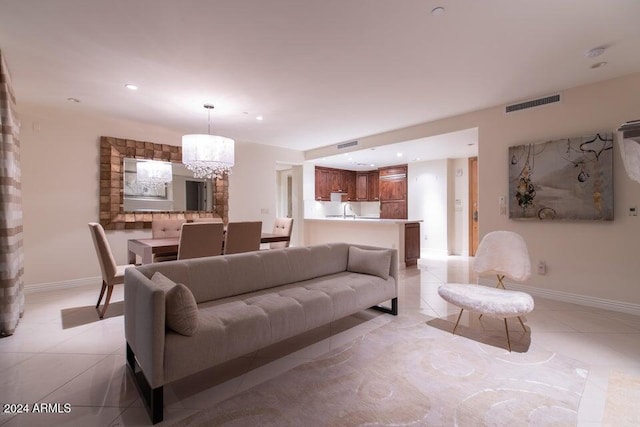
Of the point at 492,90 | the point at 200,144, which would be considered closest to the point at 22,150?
the point at 200,144

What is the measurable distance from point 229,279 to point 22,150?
153 inches

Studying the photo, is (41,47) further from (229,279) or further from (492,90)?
(492,90)

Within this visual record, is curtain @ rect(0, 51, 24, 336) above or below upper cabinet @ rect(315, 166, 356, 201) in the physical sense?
below

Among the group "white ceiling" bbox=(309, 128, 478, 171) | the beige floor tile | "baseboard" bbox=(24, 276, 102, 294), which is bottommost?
the beige floor tile

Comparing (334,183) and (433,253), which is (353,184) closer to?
(334,183)

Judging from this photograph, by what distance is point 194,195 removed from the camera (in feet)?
18.0

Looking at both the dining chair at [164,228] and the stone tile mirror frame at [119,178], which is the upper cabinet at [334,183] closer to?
the stone tile mirror frame at [119,178]

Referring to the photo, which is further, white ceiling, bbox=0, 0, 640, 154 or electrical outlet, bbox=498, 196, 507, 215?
electrical outlet, bbox=498, 196, 507, 215

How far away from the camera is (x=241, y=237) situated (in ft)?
12.1

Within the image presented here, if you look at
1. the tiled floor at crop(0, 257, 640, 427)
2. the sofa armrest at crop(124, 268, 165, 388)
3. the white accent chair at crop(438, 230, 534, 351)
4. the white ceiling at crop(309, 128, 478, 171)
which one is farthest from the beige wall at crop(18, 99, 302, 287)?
the white accent chair at crop(438, 230, 534, 351)

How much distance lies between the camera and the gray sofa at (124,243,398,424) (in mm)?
1631

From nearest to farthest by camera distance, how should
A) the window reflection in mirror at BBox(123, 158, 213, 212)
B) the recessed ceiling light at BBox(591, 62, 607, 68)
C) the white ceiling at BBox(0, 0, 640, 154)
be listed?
the white ceiling at BBox(0, 0, 640, 154)
the recessed ceiling light at BBox(591, 62, 607, 68)
the window reflection in mirror at BBox(123, 158, 213, 212)

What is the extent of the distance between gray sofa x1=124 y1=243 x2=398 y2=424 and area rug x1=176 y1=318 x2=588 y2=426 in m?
0.30

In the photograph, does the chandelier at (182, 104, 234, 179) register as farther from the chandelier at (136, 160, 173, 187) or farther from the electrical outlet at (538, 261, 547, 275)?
the electrical outlet at (538, 261, 547, 275)
